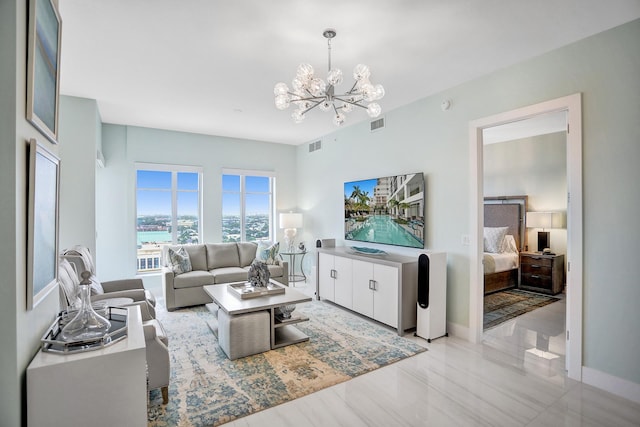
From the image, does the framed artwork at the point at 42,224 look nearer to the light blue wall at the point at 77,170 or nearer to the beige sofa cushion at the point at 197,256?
the light blue wall at the point at 77,170

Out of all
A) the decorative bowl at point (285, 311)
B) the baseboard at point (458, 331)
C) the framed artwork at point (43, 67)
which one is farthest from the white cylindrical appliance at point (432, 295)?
the framed artwork at point (43, 67)

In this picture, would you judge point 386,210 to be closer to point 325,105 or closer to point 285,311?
point 285,311

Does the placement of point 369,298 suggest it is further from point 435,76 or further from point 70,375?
point 70,375

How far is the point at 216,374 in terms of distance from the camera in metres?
2.76

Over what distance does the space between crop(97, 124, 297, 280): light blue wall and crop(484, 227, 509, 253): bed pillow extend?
14.9 feet

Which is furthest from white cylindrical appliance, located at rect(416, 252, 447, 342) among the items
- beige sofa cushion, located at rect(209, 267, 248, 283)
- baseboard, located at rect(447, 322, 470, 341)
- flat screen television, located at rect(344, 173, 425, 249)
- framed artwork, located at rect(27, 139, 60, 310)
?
framed artwork, located at rect(27, 139, 60, 310)

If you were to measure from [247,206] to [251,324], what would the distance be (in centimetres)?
383

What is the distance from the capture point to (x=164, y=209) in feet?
18.9

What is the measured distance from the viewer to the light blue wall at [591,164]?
2422 millimetres

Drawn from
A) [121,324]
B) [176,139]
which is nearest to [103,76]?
[176,139]

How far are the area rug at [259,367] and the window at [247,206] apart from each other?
260cm

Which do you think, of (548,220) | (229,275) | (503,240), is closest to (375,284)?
(229,275)

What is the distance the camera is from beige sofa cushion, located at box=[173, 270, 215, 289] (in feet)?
15.0

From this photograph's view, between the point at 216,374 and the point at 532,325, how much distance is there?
3.80 m
